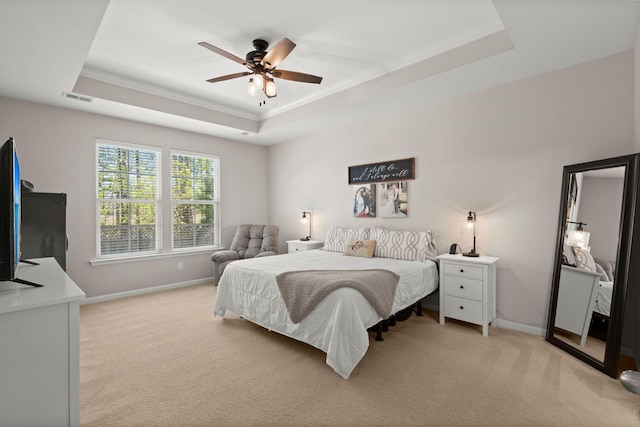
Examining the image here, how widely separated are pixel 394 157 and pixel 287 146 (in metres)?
2.37

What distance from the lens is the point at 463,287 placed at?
3.34 metres

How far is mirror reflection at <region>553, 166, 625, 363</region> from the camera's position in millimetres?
2518

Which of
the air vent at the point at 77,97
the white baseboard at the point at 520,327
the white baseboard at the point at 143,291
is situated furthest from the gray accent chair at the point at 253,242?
the white baseboard at the point at 520,327

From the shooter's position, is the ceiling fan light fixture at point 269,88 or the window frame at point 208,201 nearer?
the ceiling fan light fixture at point 269,88

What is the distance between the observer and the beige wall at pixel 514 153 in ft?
9.62

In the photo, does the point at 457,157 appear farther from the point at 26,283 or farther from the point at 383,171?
the point at 26,283

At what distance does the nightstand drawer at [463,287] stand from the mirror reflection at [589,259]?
684mm

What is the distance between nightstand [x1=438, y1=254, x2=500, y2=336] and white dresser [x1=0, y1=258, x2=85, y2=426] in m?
3.23

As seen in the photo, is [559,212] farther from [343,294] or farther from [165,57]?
[165,57]

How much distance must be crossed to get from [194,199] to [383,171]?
10.6 ft

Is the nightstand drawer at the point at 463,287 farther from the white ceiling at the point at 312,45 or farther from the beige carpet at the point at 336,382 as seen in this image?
the white ceiling at the point at 312,45

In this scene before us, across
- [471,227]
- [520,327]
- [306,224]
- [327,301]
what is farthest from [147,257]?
A: [520,327]

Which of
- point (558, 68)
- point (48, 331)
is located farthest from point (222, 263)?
point (558, 68)

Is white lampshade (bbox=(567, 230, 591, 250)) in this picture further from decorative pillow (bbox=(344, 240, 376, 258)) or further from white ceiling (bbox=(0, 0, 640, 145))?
decorative pillow (bbox=(344, 240, 376, 258))
